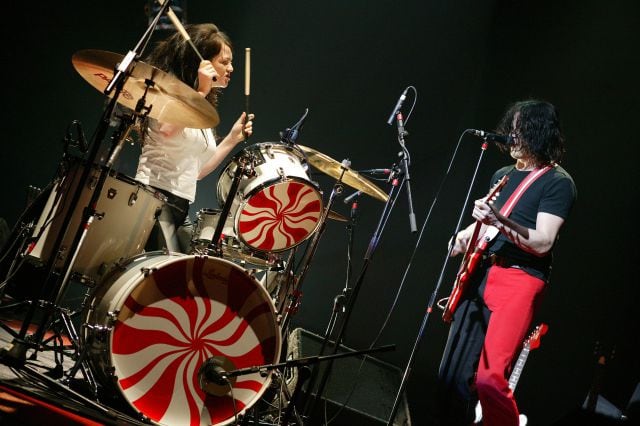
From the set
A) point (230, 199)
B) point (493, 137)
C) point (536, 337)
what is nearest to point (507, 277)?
point (493, 137)

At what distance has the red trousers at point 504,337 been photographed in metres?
2.57

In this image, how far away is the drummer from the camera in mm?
3104

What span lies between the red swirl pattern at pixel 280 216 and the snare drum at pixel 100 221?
1.69ft

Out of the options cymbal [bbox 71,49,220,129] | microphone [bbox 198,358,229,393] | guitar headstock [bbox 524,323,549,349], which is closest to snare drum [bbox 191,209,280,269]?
cymbal [bbox 71,49,220,129]

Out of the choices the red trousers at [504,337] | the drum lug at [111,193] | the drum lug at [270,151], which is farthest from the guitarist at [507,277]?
the drum lug at [111,193]

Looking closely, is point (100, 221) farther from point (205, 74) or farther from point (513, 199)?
point (513, 199)

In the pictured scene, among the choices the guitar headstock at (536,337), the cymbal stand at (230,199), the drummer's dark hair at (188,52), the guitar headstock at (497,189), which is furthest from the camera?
the guitar headstock at (536,337)

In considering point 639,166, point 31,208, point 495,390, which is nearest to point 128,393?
point 31,208

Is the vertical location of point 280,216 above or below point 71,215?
above

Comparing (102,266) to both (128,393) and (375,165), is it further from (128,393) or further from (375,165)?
(375,165)

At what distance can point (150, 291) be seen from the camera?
237 cm

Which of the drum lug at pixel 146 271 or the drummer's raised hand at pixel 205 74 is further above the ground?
the drummer's raised hand at pixel 205 74

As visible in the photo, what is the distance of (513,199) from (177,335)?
181cm

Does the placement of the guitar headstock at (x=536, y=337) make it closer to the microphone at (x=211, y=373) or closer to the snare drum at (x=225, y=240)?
the snare drum at (x=225, y=240)
